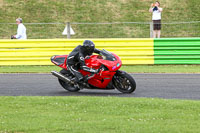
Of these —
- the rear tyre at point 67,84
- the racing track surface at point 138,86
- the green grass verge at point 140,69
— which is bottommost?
the green grass verge at point 140,69

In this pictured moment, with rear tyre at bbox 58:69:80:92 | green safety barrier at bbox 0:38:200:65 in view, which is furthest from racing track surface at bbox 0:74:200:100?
green safety barrier at bbox 0:38:200:65

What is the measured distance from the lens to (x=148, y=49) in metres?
16.6

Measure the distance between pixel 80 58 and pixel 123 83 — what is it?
114 centimetres

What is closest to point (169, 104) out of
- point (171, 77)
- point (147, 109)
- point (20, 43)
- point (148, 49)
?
point (147, 109)

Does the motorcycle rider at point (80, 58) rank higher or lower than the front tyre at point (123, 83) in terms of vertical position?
higher

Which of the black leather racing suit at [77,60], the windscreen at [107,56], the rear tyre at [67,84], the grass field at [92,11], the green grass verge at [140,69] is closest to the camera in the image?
the windscreen at [107,56]

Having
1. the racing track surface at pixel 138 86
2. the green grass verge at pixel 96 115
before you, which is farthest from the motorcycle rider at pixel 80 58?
the green grass verge at pixel 96 115

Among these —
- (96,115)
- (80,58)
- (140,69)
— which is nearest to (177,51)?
(140,69)

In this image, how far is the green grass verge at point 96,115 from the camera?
7145 mm

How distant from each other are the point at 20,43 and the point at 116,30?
6.22m

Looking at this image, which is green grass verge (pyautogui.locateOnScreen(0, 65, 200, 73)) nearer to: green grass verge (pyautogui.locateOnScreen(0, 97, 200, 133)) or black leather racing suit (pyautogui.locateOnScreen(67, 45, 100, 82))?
black leather racing suit (pyautogui.locateOnScreen(67, 45, 100, 82))

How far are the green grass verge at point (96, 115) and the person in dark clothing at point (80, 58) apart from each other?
4.54ft

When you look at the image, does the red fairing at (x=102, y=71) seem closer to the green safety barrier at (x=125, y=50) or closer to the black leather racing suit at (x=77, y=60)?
the black leather racing suit at (x=77, y=60)

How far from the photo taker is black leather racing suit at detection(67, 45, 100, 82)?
11.0 m
